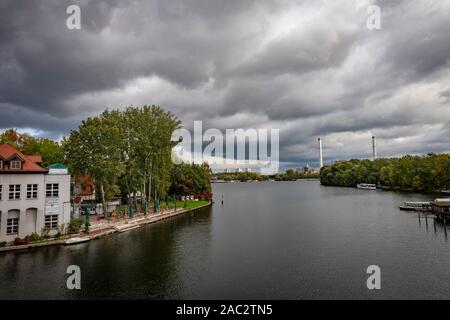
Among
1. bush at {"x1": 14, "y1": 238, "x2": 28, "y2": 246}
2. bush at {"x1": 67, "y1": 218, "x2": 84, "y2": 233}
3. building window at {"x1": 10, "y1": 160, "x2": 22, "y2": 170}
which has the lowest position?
bush at {"x1": 14, "y1": 238, "x2": 28, "y2": 246}

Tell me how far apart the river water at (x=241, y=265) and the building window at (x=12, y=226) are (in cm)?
444

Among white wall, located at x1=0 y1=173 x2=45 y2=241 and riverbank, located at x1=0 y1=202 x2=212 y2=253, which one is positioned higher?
white wall, located at x1=0 y1=173 x2=45 y2=241

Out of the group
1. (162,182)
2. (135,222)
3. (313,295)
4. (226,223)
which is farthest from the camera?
(162,182)

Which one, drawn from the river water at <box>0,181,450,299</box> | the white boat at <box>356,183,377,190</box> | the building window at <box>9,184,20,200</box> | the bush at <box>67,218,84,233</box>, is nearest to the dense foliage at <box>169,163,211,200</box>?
the river water at <box>0,181,450,299</box>

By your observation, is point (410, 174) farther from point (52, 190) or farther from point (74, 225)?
point (52, 190)

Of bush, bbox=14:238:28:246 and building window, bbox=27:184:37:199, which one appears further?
building window, bbox=27:184:37:199

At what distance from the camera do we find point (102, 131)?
180ft

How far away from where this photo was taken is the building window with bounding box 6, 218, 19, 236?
131 ft

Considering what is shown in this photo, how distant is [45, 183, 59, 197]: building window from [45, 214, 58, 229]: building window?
3.00 meters

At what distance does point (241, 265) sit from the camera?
33.4 m

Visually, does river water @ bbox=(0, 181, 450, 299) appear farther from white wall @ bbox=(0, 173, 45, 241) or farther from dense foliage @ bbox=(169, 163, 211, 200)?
dense foliage @ bbox=(169, 163, 211, 200)
